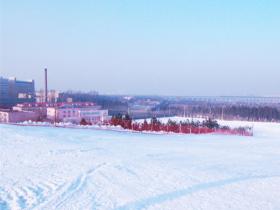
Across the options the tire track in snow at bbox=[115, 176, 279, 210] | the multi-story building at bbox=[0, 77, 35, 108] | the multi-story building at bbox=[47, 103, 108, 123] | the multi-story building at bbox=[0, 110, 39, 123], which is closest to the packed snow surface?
the tire track in snow at bbox=[115, 176, 279, 210]

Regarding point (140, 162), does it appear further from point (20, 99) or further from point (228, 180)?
point (20, 99)

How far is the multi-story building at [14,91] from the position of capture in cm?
6347

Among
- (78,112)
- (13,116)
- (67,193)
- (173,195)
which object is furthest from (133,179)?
(78,112)

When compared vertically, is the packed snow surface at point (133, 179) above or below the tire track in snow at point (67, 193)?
below

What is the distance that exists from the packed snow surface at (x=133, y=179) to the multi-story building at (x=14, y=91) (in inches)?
2207

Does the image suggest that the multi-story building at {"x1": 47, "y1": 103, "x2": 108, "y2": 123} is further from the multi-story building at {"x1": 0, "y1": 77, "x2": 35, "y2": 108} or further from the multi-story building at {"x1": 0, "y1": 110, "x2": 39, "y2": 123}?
the multi-story building at {"x1": 0, "y1": 77, "x2": 35, "y2": 108}

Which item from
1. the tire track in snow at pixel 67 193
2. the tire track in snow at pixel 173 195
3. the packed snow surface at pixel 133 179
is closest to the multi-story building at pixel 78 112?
the packed snow surface at pixel 133 179

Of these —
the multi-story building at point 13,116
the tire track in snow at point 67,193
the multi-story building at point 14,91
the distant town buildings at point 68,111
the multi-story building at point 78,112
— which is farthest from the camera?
the multi-story building at point 14,91

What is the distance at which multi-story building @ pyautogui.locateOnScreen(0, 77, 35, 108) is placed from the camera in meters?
63.5

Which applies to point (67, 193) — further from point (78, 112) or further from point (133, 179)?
point (78, 112)

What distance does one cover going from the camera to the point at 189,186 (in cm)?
619

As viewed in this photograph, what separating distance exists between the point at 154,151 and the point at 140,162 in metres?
2.27

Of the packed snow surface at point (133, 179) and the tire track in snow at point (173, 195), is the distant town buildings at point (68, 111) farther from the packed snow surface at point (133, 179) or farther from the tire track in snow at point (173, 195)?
the tire track in snow at point (173, 195)

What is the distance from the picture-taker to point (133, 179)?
260 inches
